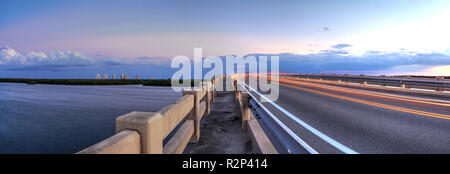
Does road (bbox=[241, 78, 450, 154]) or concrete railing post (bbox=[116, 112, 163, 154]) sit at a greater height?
concrete railing post (bbox=[116, 112, 163, 154])

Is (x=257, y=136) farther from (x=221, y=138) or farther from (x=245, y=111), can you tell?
(x=245, y=111)

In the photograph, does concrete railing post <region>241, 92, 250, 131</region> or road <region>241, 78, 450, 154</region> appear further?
concrete railing post <region>241, 92, 250, 131</region>

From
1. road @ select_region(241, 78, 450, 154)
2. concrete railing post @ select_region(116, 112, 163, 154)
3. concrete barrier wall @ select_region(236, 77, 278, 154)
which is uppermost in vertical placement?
concrete railing post @ select_region(116, 112, 163, 154)

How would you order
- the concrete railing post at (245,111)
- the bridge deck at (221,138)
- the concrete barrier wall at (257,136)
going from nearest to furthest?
1. the concrete barrier wall at (257,136)
2. the bridge deck at (221,138)
3. the concrete railing post at (245,111)

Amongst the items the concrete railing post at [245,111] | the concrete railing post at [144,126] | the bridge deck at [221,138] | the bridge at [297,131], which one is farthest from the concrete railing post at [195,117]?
the concrete railing post at [144,126]

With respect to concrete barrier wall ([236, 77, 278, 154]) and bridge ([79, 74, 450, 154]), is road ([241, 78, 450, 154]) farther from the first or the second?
concrete barrier wall ([236, 77, 278, 154])

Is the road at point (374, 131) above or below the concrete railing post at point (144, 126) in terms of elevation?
below

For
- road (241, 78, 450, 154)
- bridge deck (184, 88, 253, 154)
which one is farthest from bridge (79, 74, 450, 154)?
bridge deck (184, 88, 253, 154)

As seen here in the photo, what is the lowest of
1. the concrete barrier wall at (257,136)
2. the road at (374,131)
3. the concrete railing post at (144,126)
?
the road at (374,131)

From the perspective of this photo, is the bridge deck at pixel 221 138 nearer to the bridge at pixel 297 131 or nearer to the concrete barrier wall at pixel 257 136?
the bridge at pixel 297 131

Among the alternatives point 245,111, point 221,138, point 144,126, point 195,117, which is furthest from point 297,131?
point 144,126
